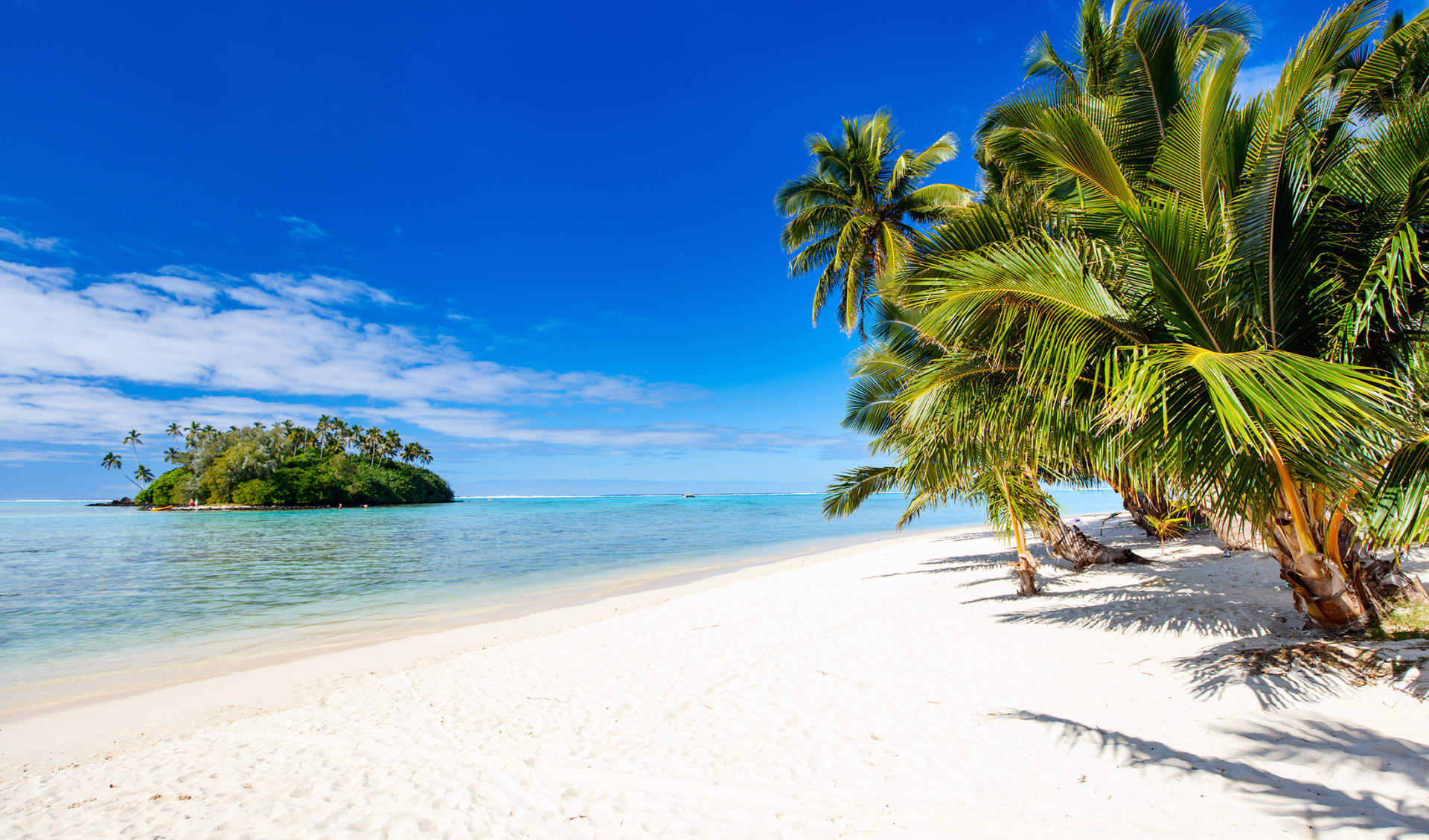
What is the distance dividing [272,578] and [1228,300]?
19921mm

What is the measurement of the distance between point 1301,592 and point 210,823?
8006mm

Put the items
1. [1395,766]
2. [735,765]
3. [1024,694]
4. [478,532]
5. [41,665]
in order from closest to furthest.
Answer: [1395,766], [735,765], [1024,694], [41,665], [478,532]

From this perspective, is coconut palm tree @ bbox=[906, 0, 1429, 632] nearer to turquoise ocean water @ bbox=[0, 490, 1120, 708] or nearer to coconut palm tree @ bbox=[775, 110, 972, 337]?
turquoise ocean water @ bbox=[0, 490, 1120, 708]

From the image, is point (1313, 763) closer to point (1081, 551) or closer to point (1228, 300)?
point (1228, 300)

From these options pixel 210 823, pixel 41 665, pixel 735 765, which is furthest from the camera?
pixel 41 665

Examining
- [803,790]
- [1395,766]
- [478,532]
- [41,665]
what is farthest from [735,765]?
[478,532]

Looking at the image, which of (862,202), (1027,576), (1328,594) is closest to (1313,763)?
(1328,594)

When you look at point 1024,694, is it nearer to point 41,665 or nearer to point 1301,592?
point 1301,592

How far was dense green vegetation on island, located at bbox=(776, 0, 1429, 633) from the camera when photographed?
11.5ft

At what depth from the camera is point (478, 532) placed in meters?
32.2

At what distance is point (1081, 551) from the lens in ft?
35.2

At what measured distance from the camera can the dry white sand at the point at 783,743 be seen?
299cm

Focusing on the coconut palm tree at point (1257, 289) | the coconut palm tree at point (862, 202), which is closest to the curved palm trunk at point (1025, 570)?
the coconut palm tree at point (1257, 289)

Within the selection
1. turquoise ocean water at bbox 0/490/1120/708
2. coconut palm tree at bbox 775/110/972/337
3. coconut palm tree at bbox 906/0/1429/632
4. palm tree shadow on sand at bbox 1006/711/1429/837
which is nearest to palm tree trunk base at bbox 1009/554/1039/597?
turquoise ocean water at bbox 0/490/1120/708
